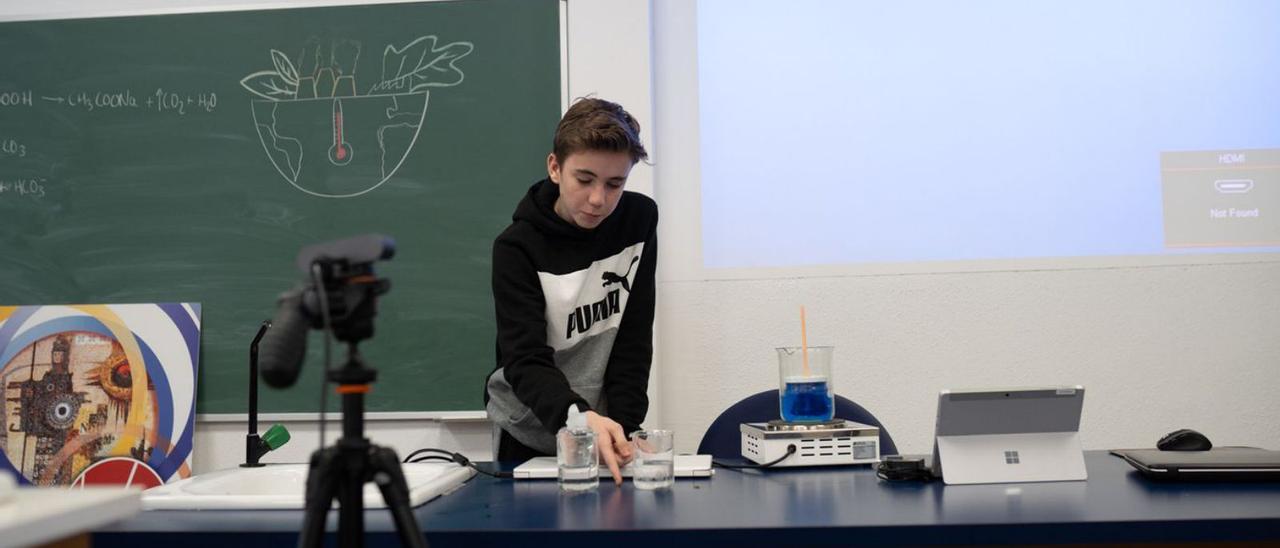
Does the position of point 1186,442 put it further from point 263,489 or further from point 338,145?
point 338,145

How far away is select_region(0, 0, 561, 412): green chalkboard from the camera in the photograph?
107 inches

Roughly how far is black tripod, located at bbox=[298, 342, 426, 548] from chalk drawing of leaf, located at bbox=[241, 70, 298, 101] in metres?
2.14

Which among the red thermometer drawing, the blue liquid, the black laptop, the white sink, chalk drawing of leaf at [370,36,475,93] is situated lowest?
the white sink

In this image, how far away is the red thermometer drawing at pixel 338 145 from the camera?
277 centimetres

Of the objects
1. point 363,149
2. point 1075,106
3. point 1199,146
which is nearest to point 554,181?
point 363,149

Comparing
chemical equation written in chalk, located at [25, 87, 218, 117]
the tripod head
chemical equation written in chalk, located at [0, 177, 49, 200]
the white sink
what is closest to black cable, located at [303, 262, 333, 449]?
the tripod head

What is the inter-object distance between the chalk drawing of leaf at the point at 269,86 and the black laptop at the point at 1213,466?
237cm

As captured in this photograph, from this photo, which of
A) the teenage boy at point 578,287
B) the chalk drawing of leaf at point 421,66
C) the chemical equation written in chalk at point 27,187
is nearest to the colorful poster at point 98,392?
the chemical equation written in chalk at point 27,187

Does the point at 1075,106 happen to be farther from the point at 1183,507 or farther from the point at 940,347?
the point at 1183,507

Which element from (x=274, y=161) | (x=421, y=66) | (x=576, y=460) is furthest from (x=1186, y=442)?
(x=274, y=161)

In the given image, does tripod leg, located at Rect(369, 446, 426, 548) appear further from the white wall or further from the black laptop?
the white wall

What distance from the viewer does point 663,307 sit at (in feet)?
8.92

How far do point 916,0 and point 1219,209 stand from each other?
1.01 metres

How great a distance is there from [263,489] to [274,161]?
144cm
